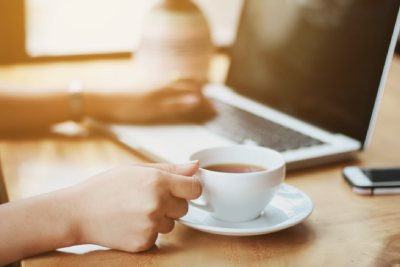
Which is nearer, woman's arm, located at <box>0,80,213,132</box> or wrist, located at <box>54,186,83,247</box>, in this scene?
wrist, located at <box>54,186,83,247</box>

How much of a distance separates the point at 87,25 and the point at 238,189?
1.47 metres

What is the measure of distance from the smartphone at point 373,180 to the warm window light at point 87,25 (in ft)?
3.31

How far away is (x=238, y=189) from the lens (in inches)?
18.9

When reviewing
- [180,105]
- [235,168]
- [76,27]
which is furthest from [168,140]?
[76,27]

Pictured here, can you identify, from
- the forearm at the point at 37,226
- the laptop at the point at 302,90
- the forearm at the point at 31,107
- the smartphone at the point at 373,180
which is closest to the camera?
the forearm at the point at 37,226

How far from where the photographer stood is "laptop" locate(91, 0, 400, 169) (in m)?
0.74

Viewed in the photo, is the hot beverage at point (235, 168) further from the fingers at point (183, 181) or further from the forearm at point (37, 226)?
the forearm at point (37, 226)

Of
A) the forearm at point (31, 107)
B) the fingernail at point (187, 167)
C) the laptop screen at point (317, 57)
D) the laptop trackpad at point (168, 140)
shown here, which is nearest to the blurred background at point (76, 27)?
the laptop screen at point (317, 57)

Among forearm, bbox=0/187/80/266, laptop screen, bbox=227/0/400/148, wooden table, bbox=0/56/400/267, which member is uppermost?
laptop screen, bbox=227/0/400/148

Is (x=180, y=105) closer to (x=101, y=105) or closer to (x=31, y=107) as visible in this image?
(x=101, y=105)

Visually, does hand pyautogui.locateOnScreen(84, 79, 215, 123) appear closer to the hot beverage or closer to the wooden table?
the wooden table

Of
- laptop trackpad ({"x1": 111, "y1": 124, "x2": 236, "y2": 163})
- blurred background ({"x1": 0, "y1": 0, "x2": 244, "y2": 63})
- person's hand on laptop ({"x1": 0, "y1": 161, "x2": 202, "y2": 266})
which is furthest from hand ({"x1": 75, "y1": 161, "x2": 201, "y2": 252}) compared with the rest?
blurred background ({"x1": 0, "y1": 0, "x2": 244, "y2": 63})

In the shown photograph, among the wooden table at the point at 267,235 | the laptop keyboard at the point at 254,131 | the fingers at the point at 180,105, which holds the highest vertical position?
the fingers at the point at 180,105

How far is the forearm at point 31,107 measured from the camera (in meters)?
0.87
